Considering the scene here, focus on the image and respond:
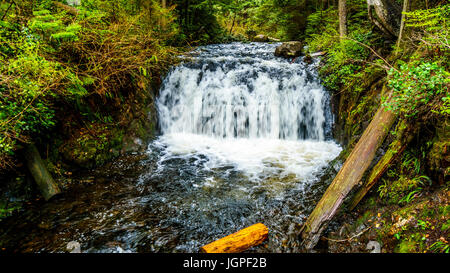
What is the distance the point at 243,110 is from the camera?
8328mm

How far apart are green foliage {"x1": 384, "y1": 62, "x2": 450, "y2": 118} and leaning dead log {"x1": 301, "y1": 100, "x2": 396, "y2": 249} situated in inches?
15.7

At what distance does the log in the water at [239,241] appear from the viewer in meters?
3.13

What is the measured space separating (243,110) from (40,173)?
6031 mm

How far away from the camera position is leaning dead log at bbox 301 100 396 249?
3338 millimetres

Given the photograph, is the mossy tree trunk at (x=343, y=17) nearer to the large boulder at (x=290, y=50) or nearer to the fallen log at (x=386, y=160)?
the large boulder at (x=290, y=50)

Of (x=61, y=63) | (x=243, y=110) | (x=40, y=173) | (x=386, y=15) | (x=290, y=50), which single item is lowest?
(x=40, y=173)

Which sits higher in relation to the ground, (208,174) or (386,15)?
(386,15)

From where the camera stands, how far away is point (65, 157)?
5301 millimetres

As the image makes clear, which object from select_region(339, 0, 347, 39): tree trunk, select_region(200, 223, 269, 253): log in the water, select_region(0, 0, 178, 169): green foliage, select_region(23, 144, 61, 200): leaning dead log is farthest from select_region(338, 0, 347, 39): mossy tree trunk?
select_region(23, 144, 61, 200): leaning dead log

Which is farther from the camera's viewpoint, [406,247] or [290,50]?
[290,50]

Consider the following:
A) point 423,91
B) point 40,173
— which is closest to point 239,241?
point 423,91

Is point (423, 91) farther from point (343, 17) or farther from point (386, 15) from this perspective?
point (343, 17)

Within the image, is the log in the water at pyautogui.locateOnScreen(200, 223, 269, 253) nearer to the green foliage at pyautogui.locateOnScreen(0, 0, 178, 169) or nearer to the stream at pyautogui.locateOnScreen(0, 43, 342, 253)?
the stream at pyautogui.locateOnScreen(0, 43, 342, 253)
